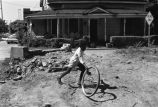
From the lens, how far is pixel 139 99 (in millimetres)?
10086

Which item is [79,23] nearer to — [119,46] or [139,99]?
[119,46]

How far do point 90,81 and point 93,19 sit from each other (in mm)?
24108

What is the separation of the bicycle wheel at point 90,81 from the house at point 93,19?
786 inches

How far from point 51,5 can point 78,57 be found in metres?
28.0

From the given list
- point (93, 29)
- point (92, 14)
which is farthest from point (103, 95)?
point (93, 29)

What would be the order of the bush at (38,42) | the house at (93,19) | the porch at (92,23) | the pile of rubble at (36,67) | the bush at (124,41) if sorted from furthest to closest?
the house at (93,19), the porch at (92,23), the bush at (38,42), the bush at (124,41), the pile of rubble at (36,67)

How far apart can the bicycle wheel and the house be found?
20.0m

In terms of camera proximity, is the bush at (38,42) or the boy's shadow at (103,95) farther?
the bush at (38,42)

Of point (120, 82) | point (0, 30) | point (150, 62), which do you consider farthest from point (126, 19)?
point (0, 30)

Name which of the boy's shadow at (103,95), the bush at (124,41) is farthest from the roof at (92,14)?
the boy's shadow at (103,95)

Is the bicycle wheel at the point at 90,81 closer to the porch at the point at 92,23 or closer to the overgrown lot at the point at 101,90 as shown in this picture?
the overgrown lot at the point at 101,90

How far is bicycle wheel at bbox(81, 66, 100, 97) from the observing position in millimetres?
10327

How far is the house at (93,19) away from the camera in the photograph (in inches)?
1299

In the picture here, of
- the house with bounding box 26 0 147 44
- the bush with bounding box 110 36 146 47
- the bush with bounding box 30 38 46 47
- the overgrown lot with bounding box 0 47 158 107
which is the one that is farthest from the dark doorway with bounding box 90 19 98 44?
the overgrown lot with bounding box 0 47 158 107
